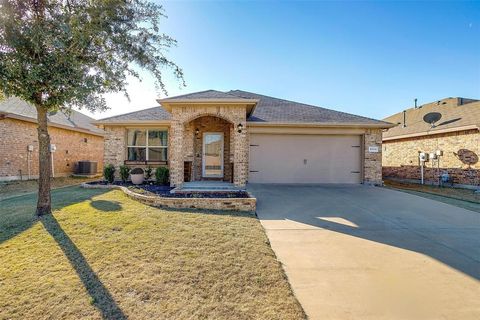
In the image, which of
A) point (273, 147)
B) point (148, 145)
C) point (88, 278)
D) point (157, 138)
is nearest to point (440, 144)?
point (273, 147)

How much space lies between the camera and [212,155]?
1154cm

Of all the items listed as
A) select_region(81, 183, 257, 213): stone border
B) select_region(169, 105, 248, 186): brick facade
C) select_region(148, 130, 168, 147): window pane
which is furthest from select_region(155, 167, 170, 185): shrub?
select_region(81, 183, 257, 213): stone border

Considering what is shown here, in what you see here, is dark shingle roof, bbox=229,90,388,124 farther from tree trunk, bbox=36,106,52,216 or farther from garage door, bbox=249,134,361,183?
tree trunk, bbox=36,106,52,216

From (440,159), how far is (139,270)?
620 inches

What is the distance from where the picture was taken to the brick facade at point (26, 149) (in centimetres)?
1167

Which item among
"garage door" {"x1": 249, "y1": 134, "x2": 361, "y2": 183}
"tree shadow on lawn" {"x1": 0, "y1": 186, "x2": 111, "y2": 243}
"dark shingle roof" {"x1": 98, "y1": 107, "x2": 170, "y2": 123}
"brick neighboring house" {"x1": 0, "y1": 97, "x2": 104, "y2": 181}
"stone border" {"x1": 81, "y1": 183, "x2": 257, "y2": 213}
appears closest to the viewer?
"tree shadow on lawn" {"x1": 0, "y1": 186, "x2": 111, "y2": 243}

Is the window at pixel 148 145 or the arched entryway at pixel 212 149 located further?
the window at pixel 148 145

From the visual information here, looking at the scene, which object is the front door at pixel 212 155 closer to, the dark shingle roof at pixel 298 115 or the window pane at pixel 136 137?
the dark shingle roof at pixel 298 115

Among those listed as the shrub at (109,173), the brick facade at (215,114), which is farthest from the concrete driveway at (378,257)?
the shrub at (109,173)

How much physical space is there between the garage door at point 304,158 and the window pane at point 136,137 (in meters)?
5.47

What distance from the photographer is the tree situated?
482 centimetres

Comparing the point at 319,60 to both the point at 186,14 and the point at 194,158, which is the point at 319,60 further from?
the point at 194,158

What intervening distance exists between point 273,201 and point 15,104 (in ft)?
51.2

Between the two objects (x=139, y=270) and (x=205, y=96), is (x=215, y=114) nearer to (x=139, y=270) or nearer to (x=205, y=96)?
(x=205, y=96)
